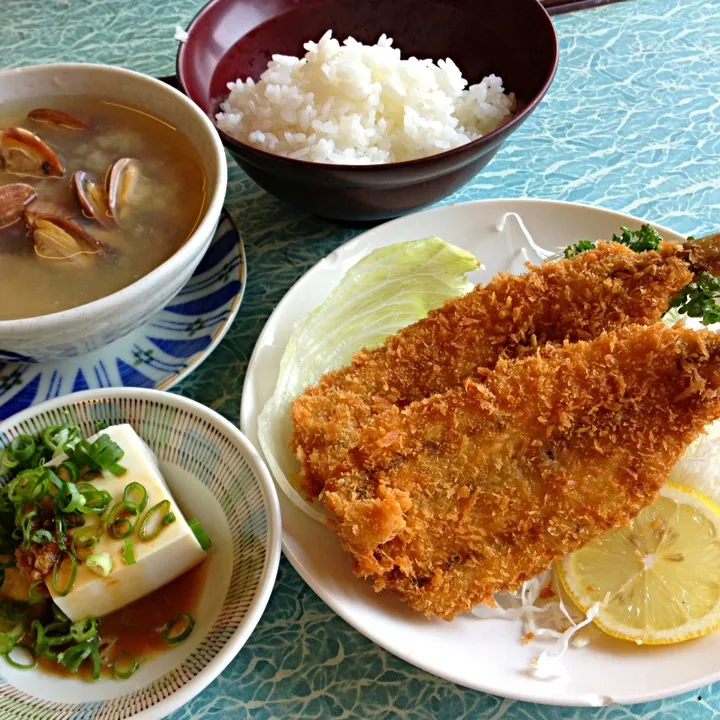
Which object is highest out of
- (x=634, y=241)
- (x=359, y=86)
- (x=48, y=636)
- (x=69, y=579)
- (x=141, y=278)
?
(x=359, y=86)

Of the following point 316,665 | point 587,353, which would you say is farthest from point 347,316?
point 316,665

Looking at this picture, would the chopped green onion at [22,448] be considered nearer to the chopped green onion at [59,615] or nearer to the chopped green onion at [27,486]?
the chopped green onion at [27,486]

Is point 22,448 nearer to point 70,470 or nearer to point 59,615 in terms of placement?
point 70,470

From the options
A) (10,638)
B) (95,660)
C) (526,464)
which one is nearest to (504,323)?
(526,464)

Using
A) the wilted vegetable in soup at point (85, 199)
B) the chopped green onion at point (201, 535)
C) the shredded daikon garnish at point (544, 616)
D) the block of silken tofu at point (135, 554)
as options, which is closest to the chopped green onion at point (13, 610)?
the block of silken tofu at point (135, 554)

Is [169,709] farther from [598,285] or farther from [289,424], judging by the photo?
[598,285]

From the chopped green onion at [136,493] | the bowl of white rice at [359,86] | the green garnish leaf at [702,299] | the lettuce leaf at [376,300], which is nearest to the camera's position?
the chopped green onion at [136,493]

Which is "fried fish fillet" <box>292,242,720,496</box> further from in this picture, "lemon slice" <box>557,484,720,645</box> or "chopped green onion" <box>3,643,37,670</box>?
"chopped green onion" <box>3,643,37,670</box>

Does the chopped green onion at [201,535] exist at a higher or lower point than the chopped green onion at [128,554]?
lower

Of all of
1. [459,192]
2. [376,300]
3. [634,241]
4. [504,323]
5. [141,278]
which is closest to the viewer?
[141,278]
